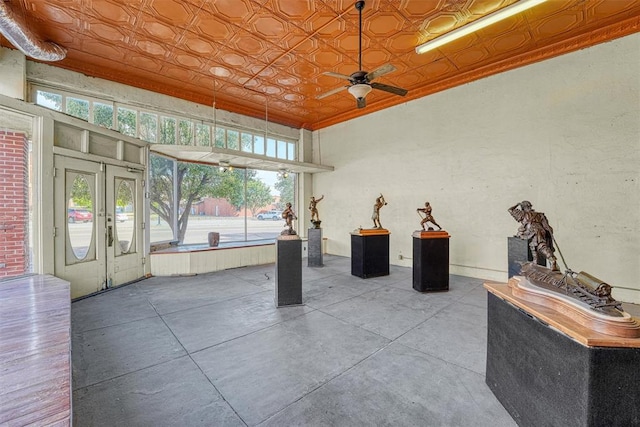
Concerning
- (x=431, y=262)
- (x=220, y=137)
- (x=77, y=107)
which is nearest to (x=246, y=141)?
(x=220, y=137)

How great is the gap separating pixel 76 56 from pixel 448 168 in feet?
26.6

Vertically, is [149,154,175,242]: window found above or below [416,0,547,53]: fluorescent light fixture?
below

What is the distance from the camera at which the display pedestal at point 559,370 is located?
127cm

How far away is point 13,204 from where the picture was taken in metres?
3.99

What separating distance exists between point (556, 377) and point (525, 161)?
5.13 metres

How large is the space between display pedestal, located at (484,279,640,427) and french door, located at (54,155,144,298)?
19.6 ft

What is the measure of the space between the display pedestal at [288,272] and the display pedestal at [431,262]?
2.27 meters

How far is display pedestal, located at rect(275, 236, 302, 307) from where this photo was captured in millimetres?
4227

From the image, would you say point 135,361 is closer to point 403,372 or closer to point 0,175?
point 403,372

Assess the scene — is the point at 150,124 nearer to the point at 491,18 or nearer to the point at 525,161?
the point at 491,18

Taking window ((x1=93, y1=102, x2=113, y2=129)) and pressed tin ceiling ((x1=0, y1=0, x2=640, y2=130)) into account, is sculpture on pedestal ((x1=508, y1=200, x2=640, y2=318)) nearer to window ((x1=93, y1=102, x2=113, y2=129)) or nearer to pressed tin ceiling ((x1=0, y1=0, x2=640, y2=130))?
pressed tin ceiling ((x1=0, y1=0, x2=640, y2=130))

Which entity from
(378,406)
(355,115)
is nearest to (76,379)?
(378,406)

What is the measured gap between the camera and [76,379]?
7.73ft

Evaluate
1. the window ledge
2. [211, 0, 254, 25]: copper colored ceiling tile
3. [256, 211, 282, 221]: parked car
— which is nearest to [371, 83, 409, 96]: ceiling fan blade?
[211, 0, 254, 25]: copper colored ceiling tile
